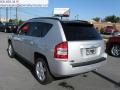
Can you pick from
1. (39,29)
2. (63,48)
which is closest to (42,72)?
(63,48)

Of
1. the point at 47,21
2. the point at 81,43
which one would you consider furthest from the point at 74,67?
Answer: the point at 47,21

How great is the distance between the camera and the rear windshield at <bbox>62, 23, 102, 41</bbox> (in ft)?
20.1

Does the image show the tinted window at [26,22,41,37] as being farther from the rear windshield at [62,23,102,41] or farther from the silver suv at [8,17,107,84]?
the rear windshield at [62,23,102,41]

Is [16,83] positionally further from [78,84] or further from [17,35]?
[17,35]

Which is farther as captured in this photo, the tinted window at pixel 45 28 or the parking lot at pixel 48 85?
the tinted window at pixel 45 28

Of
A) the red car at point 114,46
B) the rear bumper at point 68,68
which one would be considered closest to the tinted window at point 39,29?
the rear bumper at point 68,68

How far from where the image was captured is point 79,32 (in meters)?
6.45

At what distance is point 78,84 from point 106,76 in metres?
1.35

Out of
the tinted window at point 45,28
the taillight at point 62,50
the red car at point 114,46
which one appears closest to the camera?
the taillight at point 62,50

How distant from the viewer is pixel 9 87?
6.17m

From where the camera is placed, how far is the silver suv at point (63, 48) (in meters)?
5.92

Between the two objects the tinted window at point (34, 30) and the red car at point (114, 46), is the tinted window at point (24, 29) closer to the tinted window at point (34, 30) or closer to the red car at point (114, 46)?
the tinted window at point (34, 30)

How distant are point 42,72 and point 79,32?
152cm

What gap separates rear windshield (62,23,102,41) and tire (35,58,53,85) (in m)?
1.05
